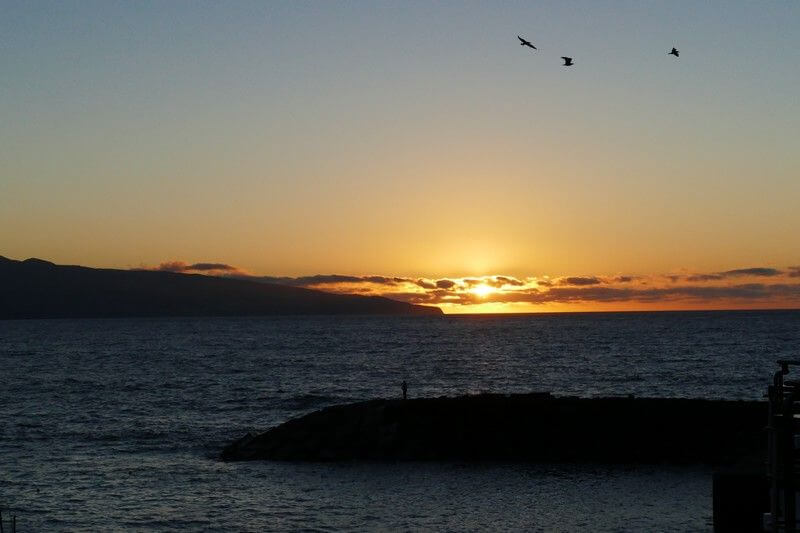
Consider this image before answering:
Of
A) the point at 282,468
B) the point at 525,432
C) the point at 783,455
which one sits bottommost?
the point at 282,468

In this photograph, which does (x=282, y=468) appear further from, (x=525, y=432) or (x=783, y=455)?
(x=783, y=455)

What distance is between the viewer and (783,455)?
15508 mm

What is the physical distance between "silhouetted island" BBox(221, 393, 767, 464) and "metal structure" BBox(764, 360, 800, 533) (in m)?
24.1

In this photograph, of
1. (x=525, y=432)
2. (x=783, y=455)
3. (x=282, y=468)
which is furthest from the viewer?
(x=525, y=432)

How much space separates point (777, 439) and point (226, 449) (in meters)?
32.1

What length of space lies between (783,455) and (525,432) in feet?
86.7

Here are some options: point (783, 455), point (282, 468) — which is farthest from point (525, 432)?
point (783, 455)

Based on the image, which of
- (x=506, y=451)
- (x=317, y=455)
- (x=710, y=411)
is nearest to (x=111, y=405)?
(x=317, y=455)

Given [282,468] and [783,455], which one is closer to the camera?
[783,455]

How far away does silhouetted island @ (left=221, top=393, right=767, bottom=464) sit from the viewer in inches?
1575

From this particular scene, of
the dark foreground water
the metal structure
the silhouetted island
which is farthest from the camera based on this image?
the silhouetted island

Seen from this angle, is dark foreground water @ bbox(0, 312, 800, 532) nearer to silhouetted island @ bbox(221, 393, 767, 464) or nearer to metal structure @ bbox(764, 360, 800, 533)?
silhouetted island @ bbox(221, 393, 767, 464)

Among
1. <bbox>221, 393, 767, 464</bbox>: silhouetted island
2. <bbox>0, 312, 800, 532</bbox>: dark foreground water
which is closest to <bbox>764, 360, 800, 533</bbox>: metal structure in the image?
<bbox>0, 312, 800, 532</bbox>: dark foreground water

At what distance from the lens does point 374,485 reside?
116 feet
